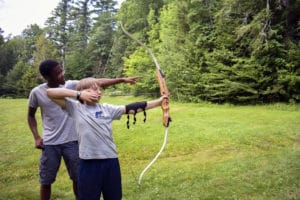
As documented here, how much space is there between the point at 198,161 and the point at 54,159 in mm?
3344

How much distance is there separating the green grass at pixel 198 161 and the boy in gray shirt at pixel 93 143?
5.62 feet

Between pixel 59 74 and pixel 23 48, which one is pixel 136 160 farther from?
pixel 23 48

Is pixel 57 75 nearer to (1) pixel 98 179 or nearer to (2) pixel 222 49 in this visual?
(1) pixel 98 179

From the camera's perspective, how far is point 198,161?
580 centimetres

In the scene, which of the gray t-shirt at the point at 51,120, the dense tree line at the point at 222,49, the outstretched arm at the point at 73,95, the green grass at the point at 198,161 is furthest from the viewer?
the dense tree line at the point at 222,49

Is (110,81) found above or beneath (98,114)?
above

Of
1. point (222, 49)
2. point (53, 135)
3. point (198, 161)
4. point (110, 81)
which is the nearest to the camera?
point (110, 81)

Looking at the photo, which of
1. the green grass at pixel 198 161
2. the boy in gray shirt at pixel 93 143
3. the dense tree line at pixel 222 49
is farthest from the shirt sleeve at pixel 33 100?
the dense tree line at pixel 222 49

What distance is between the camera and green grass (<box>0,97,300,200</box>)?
13.6 ft

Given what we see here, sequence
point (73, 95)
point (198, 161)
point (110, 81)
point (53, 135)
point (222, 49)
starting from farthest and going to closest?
1. point (222, 49)
2. point (198, 161)
3. point (53, 135)
4. point (110, 81)
5. point (73, 95)

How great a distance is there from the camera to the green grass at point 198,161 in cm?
413

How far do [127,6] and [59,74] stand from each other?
80.8 ft

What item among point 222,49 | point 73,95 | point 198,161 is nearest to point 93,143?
point 73,95

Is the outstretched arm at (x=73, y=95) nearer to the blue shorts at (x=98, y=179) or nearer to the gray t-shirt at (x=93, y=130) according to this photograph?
the gray t-shirt at (x=93, y=130)
